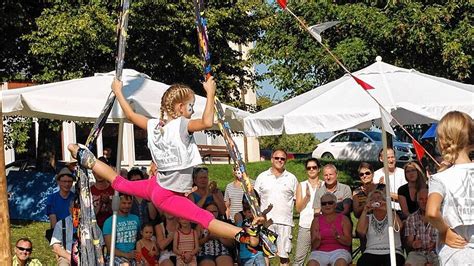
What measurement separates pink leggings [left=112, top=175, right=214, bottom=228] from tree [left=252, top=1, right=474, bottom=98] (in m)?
Answer: 11.9

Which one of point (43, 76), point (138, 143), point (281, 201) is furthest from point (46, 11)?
point (138, 143)

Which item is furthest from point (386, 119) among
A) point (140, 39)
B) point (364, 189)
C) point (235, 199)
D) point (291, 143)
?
point (291, 143)

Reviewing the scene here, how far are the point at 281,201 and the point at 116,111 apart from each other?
2.64 metres

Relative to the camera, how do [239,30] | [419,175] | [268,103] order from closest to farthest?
[419,175] < [239,30] < [268,103]

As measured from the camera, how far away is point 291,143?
34.4 meters

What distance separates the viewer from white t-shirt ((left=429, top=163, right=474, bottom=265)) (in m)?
4.48

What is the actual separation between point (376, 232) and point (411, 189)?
627 mm

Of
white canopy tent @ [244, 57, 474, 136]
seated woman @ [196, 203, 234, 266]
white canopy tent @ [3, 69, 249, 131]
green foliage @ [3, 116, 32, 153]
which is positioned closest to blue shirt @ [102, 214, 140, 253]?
seated woman @ [196, 203, 234, 266]

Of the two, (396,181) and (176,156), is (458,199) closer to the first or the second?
(176,156)

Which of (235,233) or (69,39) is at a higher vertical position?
(69,39)


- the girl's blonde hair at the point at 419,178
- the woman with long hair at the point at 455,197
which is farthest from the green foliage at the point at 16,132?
the woman with long hair at the point at 455,197

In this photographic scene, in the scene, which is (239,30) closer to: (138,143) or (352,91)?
(352,91)

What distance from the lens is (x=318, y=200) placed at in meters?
9.54

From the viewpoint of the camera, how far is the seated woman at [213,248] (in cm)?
892
